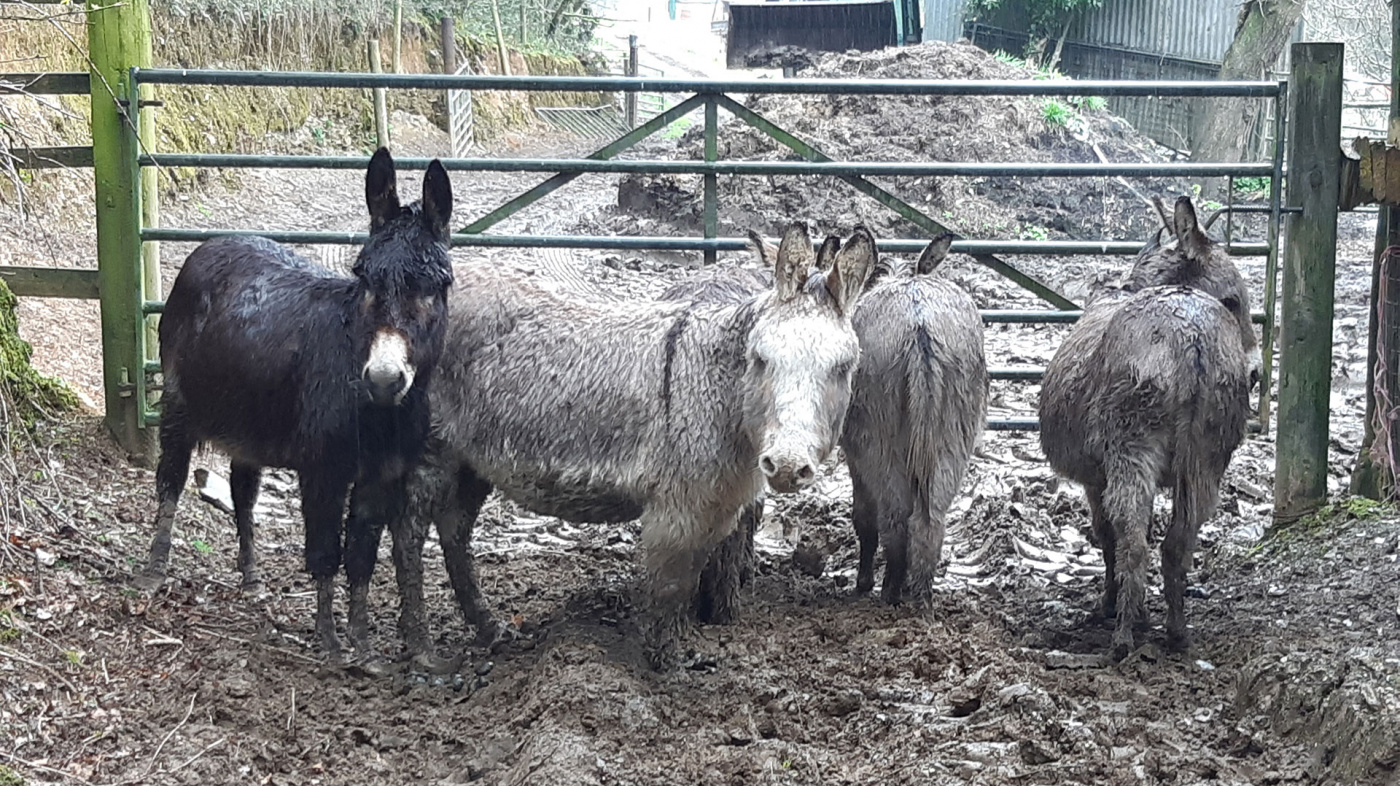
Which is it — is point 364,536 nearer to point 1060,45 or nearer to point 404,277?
point 404,277

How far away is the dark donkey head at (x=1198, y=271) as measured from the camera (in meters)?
6.47

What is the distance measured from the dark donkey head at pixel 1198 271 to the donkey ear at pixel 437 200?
3.44 meters

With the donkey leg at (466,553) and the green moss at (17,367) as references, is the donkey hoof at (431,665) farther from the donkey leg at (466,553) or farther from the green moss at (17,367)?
the green moss at (17,367)

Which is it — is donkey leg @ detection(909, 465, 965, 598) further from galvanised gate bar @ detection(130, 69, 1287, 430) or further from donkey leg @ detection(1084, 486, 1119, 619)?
galvanised gate bar @ detection(130, 69, 1287, 430)

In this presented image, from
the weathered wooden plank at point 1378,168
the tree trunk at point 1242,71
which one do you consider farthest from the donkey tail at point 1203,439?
the tree trunk at point 1242,71

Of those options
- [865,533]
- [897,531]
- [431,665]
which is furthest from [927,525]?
[431,665]

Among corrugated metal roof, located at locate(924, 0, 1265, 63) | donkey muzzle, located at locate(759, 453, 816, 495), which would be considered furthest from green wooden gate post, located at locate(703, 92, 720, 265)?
corrugated metal roof, located at locate(924, 0, 1265, 63)

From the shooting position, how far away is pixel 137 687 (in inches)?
193

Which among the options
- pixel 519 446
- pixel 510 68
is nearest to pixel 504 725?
pixel 519 446

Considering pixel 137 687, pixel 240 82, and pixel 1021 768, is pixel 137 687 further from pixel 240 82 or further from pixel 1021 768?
pixel 240 82

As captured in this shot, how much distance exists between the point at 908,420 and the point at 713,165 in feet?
6.86

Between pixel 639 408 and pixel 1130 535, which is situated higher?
pixel 639 408

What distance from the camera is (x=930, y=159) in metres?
16.2

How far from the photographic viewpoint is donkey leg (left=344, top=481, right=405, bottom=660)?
216 inches
